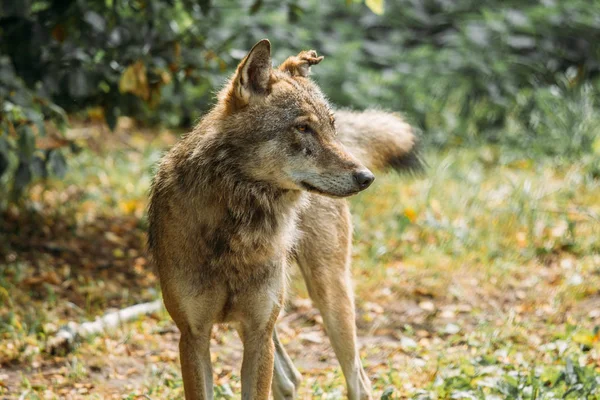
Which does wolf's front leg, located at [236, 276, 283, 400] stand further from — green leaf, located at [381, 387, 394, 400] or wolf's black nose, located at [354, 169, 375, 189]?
green leaf, located at [381, 387, 394, 400]

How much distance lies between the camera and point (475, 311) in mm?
6074

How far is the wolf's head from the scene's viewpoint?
3639 millimetres

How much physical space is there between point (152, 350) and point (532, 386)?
2521 mm

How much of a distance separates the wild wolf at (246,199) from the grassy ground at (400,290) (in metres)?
0.96

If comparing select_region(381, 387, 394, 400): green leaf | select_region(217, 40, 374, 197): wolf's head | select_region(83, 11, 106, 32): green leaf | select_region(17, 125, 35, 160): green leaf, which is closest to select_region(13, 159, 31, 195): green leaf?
select_region(17, 125, 35, 160): green leaf

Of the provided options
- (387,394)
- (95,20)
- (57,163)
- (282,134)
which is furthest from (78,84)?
(387,394)

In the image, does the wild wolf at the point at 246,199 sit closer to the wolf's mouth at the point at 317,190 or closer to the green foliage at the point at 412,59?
the wolf's mouth at the point at 317,190

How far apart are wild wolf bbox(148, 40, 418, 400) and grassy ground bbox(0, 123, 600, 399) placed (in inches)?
37.9

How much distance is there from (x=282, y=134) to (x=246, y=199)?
35 centimetres

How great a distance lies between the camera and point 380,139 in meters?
4.98

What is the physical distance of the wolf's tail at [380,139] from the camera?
15.9 ft

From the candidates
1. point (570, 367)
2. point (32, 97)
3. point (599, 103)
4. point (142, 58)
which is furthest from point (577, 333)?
point (599, 103)

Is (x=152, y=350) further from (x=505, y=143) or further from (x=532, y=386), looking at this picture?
(x=505, y=143)

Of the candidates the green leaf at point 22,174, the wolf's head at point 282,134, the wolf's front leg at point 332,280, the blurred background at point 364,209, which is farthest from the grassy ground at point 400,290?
the wolf's head at point 282,134
